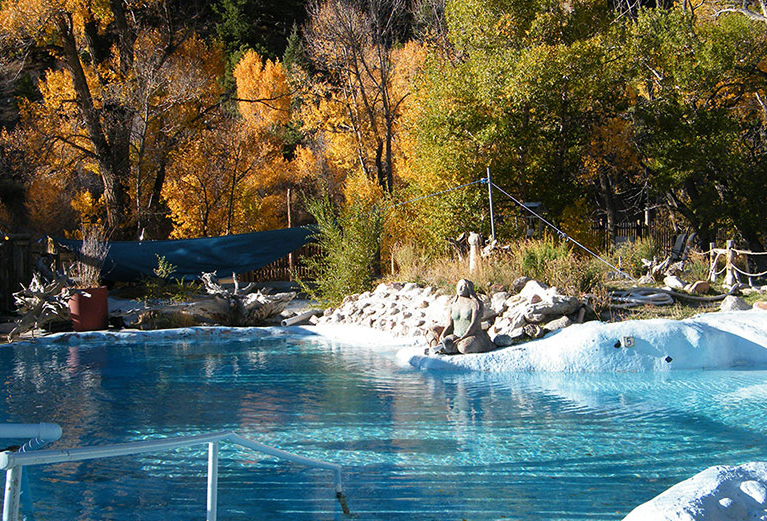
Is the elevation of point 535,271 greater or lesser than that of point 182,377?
greater

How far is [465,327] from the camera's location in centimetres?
774

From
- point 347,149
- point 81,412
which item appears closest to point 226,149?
point 347,149

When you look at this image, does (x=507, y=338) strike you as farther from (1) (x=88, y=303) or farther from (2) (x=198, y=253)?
(2) (x=198, y=253)

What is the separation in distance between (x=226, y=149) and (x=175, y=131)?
2273mm

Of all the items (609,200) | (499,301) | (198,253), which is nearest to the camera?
(499,301)

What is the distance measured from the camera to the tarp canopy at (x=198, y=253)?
12.2m

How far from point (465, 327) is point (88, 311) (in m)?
5.89

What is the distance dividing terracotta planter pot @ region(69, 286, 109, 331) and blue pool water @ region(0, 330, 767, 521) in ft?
5.68

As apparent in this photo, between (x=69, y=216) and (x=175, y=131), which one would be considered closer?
(x=175, y=131)

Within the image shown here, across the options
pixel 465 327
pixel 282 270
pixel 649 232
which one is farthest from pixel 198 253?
pixel 649 232

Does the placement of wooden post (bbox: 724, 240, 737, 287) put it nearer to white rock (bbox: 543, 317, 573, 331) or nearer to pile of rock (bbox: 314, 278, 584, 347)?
pile of rock (bbox: 314, 278, 584, 347)

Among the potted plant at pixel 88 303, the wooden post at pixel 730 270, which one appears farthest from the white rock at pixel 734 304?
the potted plant at pixel 88 303

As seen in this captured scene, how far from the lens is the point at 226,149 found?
19297mm

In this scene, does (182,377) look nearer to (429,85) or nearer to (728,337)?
(728,337)
